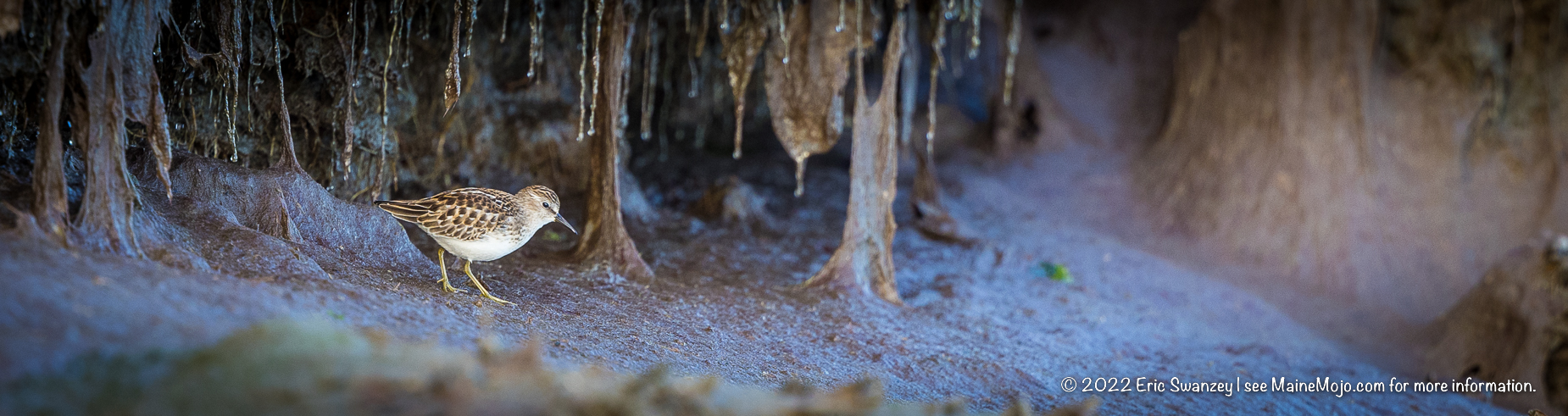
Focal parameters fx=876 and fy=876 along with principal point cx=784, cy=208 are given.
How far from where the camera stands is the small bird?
13.2ft

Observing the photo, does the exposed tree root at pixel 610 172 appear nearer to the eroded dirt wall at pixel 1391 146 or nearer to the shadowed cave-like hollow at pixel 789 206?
the shadowed cave-like hollow at pixel 789 206

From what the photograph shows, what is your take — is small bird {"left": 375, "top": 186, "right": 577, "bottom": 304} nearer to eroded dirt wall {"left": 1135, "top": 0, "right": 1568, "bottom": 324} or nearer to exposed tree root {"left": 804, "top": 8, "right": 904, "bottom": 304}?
exposed tree root {"left": 804, "top": 8, "right": 904, "bottom": 304}

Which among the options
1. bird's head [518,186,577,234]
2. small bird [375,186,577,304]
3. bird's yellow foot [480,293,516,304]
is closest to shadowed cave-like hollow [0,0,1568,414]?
bird's yellow foot [480,293,516,304]

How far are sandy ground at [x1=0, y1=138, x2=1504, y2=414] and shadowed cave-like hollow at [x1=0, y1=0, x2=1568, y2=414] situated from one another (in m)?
0.03

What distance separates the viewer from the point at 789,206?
8406 mm

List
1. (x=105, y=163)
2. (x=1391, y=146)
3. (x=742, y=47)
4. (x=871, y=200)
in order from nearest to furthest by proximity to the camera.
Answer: (x=105, y=163)
(x=742, y=47)
(x=871, y=200)
(x=1391, y=146)

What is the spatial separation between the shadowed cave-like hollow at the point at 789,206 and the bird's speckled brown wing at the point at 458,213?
307 mm

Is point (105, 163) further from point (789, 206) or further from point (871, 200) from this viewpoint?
point (789, 206)

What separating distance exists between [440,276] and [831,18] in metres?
2.94

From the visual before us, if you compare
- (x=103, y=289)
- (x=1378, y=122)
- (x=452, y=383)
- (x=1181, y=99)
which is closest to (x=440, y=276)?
(x=103, y=289)

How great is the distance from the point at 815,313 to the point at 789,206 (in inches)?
124

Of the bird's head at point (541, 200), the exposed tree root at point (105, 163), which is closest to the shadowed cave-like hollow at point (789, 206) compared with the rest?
the exposed tree root at point (105, 163)

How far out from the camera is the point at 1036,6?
1138cm

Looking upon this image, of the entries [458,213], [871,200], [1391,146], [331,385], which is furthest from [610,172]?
[1391,146]
